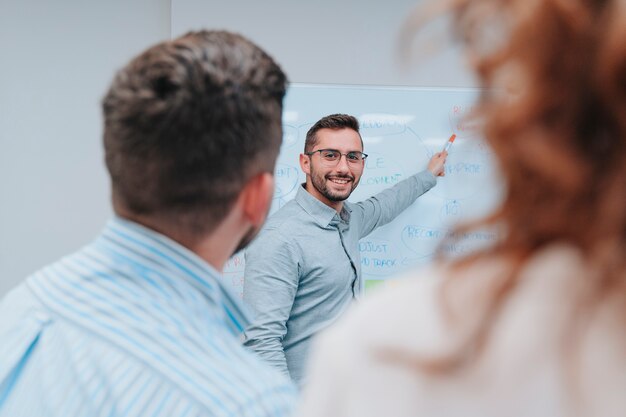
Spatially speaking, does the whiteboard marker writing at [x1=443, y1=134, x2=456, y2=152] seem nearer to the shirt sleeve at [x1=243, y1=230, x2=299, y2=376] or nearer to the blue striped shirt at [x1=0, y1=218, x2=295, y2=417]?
the shirt sleeve at [x1=243, y1=230, x2=299, y2=376]

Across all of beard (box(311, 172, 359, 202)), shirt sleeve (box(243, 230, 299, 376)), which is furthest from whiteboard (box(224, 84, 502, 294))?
shirt sleeve (box(243, 230, 299, 376))

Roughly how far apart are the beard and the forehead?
0.43 ft

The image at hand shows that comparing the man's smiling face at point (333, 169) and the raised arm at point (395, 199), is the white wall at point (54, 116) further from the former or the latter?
the raised arm at point (395, 199)

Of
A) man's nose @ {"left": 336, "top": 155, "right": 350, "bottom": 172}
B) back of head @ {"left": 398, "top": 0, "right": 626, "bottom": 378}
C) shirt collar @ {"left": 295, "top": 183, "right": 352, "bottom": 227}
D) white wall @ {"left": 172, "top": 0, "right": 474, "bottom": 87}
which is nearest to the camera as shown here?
back of head @ {"left": 398, "top": 0, "right": 626, "bottom": 378}

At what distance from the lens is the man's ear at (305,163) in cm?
285

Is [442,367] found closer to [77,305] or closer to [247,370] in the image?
[247,370]

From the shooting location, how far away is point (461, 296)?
0.42 metres

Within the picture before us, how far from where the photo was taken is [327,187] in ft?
8.97

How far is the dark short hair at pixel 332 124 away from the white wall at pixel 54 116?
85 cm

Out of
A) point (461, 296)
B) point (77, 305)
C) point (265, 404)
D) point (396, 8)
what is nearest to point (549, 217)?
point (461, 296)

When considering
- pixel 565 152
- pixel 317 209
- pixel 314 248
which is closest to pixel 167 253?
pixel 565 152

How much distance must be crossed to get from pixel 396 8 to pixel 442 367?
300 cm

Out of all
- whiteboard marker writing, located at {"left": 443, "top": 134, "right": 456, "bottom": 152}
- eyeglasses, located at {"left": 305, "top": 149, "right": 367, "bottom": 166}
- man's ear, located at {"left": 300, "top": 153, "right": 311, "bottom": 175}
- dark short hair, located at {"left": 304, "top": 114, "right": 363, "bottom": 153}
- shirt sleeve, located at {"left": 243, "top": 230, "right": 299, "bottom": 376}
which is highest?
dark short hair, located at {"left": 304, "top": 114, "right": 363, "bottom": 153}

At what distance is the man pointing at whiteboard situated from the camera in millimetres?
2381
